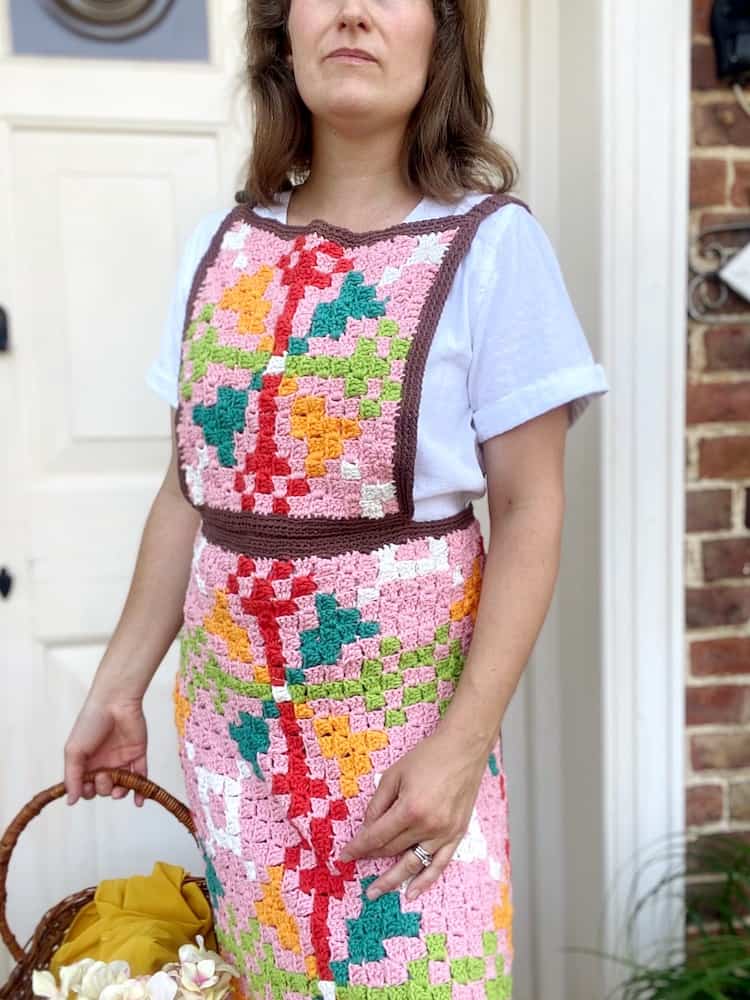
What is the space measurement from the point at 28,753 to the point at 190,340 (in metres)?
0.86

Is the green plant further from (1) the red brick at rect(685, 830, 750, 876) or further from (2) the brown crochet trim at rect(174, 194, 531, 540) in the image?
(2) the brown crochet trim at rect(174, 194, 531, 540)

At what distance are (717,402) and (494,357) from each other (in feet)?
1.93

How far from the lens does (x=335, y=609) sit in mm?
808

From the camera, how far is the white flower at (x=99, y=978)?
943 millimetres

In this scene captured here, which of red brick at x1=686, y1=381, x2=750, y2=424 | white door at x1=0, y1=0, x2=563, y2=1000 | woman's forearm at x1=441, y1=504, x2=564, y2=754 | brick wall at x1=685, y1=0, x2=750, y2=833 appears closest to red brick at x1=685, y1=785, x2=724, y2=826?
brick wall at x1=685, y1=0, x2=750, y2=833

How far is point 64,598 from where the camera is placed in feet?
4.64

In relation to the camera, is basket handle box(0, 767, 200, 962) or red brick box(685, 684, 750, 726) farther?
red brick box(685, 684, 750, 726)

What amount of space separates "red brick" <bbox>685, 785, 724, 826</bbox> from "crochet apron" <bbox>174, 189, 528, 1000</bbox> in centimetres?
56

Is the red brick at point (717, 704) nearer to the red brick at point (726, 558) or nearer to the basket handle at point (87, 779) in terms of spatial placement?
the red brick at point (726, 558)

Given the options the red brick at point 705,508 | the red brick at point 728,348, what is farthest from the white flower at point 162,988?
the red brick at point 728,348

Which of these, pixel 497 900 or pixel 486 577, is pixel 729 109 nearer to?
pixel 486 577

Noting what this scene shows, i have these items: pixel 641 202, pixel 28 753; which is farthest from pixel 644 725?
pixel 28 753

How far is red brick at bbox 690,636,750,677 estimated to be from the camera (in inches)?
50.6

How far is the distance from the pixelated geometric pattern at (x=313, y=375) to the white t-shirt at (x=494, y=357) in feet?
0.09
